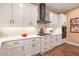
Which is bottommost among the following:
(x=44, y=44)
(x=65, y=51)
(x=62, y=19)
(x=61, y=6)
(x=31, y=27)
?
(x=65, y=51)

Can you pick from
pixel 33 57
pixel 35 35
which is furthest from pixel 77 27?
pixel 33 57

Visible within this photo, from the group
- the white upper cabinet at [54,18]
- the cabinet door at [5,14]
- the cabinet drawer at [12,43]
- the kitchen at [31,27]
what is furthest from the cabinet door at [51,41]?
the cabinet door at [5,14]

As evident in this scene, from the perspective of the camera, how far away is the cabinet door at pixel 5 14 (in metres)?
1.32

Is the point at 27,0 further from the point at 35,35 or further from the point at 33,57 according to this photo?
the point at 33,57

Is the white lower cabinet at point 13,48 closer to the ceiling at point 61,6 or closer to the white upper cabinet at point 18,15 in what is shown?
the white upper cabinet at point 18,15

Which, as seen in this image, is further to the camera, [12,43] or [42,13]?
[42,13]

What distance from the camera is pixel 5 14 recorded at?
1.35m

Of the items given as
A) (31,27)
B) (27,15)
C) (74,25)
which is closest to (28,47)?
(31,27)

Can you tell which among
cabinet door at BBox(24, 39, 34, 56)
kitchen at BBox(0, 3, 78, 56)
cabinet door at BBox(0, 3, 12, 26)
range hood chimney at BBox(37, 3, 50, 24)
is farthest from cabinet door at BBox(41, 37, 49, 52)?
cabinet door at BBox(0, 3, 12, 26)

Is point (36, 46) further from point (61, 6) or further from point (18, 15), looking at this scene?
point (61, 6)

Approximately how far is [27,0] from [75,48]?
1029 mm

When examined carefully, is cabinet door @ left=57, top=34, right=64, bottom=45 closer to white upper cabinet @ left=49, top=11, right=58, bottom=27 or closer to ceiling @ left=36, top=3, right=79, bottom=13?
white upper cabinet @ left=49, top=11, right=58, bottom=27

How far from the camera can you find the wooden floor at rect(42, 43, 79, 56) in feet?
4.57

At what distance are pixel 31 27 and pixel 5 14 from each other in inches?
16.8
